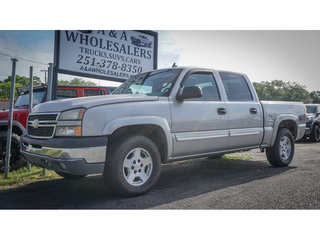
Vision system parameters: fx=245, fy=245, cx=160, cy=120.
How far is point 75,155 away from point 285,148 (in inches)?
180

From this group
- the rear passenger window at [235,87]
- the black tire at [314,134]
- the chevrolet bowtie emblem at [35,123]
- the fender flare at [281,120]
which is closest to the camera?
the chevrolet bowtie emblem at [35,123]

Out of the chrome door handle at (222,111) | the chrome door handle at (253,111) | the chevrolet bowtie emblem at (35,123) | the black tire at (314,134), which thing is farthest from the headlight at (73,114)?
the black tire at (314,134)

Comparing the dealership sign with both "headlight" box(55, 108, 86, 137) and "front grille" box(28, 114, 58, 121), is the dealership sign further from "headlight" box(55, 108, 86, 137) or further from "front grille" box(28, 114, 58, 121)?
"headlight" box(55, 108, 86, 137)

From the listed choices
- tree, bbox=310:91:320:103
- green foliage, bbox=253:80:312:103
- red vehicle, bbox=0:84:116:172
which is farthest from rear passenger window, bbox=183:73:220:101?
tree, bbox=310:91:320:103

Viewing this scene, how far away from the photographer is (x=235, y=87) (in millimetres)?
4734

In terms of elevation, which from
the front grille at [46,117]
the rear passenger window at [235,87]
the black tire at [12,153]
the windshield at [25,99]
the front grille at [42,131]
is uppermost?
the rear passenger window at [235,87]

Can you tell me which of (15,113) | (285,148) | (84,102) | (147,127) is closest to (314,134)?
(285,148)

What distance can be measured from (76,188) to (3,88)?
8153 cm

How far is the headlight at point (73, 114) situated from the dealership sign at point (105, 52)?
350cm

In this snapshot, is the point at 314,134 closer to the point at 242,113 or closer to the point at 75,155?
the point at 242,113

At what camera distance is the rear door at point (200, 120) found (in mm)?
3640

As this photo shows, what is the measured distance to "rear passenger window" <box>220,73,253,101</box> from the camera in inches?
179

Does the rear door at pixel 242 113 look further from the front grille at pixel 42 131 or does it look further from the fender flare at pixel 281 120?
the front grille at pixel 42 131

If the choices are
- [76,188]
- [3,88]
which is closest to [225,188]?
[76,188]
